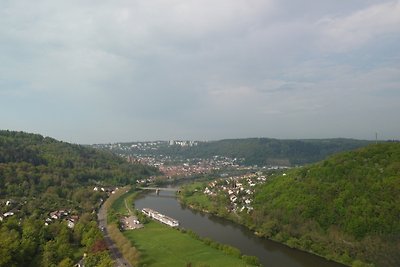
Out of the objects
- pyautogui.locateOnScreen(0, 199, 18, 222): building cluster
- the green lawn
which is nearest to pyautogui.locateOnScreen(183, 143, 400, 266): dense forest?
the green lawn

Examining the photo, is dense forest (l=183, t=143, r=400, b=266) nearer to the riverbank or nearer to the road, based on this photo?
the riverbank

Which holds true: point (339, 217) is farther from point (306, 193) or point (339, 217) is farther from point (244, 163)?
point (244, 163)

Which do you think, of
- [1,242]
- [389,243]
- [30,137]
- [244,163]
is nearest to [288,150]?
[244,163]

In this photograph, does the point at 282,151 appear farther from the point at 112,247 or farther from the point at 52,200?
the point at 112,247

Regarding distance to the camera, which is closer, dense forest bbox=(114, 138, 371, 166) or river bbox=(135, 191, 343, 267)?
river bbox=(135, 191, 343, 267)

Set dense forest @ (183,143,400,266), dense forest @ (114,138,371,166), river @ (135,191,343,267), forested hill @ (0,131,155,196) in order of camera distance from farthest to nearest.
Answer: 1. dense forest @ (114,138,371,166)
2. forested hill @ (0,131,155,196)
3. river @ (135,191,343,267)
4. dense forest @ (183,143,400,266)

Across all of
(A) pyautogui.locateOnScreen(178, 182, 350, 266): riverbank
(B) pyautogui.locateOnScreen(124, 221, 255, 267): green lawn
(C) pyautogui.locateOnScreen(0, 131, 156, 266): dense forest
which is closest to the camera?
(C) pyautogui.locateOnScreen(0, 131, 156, 266): dense forest

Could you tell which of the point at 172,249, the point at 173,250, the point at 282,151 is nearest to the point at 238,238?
the point at 172,249
